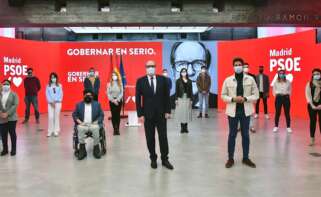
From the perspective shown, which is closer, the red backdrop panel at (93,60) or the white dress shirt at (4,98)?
the white dress shirt at (4,98)

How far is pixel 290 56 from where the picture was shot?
13.3 meters

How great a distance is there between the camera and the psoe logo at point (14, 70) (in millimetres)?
13414

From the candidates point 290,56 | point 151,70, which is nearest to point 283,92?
point 151,70

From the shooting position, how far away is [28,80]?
11969 millimetres

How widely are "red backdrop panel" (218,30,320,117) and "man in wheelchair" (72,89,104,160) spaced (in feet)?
25.1

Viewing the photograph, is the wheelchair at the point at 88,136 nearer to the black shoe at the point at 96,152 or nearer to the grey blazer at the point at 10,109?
the black shoe at the point at 96,152

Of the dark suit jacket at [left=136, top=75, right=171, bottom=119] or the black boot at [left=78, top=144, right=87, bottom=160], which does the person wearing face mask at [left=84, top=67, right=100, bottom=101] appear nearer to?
the black boot at [left=78, top=144, right=87, bottom=160]

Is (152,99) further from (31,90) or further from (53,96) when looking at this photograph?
(31,90)

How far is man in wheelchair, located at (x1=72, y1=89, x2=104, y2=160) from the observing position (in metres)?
6.62

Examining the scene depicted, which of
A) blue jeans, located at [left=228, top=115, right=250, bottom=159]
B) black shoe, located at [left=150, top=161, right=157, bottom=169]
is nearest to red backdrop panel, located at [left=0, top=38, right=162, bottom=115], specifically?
black shoe, located at [left=150, top=161, right=157, bottom=169]

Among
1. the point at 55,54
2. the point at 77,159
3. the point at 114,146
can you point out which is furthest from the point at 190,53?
the point at 77,159

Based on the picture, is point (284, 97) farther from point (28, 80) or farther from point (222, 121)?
point (28, 80)

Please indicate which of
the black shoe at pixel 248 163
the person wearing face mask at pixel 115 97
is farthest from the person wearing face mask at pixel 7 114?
the black shoe at pixel 248 163

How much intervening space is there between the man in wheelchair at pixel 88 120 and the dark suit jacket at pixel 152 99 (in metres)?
1.18
